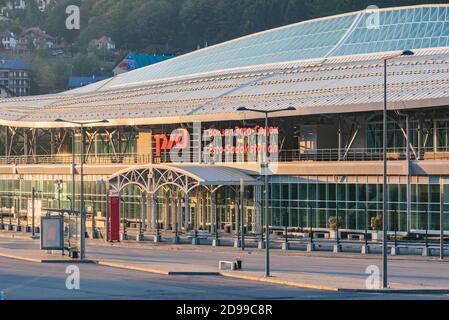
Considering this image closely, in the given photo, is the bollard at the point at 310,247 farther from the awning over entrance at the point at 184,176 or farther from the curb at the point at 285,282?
the curb at the point at 285,282

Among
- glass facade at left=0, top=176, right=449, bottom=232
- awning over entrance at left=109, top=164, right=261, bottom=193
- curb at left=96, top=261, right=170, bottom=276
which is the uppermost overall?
awning over entrance at left=109, top=164, right=261, bottom=193

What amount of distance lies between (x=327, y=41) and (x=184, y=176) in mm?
29323

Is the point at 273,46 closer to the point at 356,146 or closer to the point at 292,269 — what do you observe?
the point at 356,146

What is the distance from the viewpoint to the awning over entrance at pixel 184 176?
103250 mm

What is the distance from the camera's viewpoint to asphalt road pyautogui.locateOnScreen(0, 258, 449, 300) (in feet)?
180

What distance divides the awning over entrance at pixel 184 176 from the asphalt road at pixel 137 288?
3240 centimetres

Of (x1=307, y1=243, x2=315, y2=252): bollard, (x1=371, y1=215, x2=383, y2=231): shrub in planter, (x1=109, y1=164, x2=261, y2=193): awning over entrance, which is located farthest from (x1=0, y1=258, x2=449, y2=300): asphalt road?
(x1=109, y1=164, x2=261, y2=193): awning over entrance

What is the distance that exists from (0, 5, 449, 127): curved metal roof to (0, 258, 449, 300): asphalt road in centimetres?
3375

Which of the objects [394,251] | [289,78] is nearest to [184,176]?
[289,78]

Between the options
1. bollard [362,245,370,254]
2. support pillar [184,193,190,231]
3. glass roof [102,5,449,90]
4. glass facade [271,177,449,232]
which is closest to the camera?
bollard [362,245,370,254]

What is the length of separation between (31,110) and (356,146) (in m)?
50.5

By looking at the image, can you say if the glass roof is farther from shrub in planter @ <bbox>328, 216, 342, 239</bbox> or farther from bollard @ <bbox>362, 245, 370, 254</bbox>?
bollard @ <bbox>362, 245, 370, 254</bbox>
